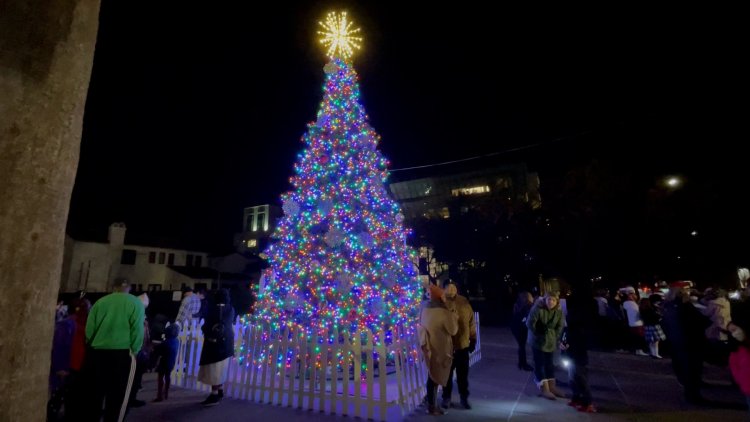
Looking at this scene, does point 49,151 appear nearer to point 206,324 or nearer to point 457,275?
point 206,324

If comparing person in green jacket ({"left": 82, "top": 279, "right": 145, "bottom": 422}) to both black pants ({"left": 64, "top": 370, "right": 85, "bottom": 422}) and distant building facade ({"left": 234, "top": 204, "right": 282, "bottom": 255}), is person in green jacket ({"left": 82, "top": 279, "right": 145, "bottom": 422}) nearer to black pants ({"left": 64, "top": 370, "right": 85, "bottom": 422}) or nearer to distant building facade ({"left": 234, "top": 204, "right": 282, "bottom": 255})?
black pants ({"left": 64, "top": 370, "right": 85, "bottom": 422})

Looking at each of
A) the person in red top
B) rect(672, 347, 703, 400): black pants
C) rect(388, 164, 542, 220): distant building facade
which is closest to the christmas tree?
the person in red top

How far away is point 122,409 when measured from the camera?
4.01 m

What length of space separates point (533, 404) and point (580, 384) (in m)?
0.72

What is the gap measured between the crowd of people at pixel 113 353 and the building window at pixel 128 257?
3410 centimetres

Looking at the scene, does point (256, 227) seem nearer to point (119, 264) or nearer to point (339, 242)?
point (119, 264)

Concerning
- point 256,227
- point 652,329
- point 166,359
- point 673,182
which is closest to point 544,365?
point 652,329

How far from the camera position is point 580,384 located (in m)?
5.35

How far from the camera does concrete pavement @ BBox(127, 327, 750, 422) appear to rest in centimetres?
489

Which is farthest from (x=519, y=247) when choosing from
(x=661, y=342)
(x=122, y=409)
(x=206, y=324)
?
(x=122, y=409)

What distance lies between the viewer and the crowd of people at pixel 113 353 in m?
3.90

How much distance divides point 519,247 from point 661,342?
12.8 metres

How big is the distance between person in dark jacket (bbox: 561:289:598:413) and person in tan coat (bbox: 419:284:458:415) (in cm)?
187

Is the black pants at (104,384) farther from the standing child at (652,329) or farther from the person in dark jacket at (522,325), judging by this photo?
the standing child at (652,329)
